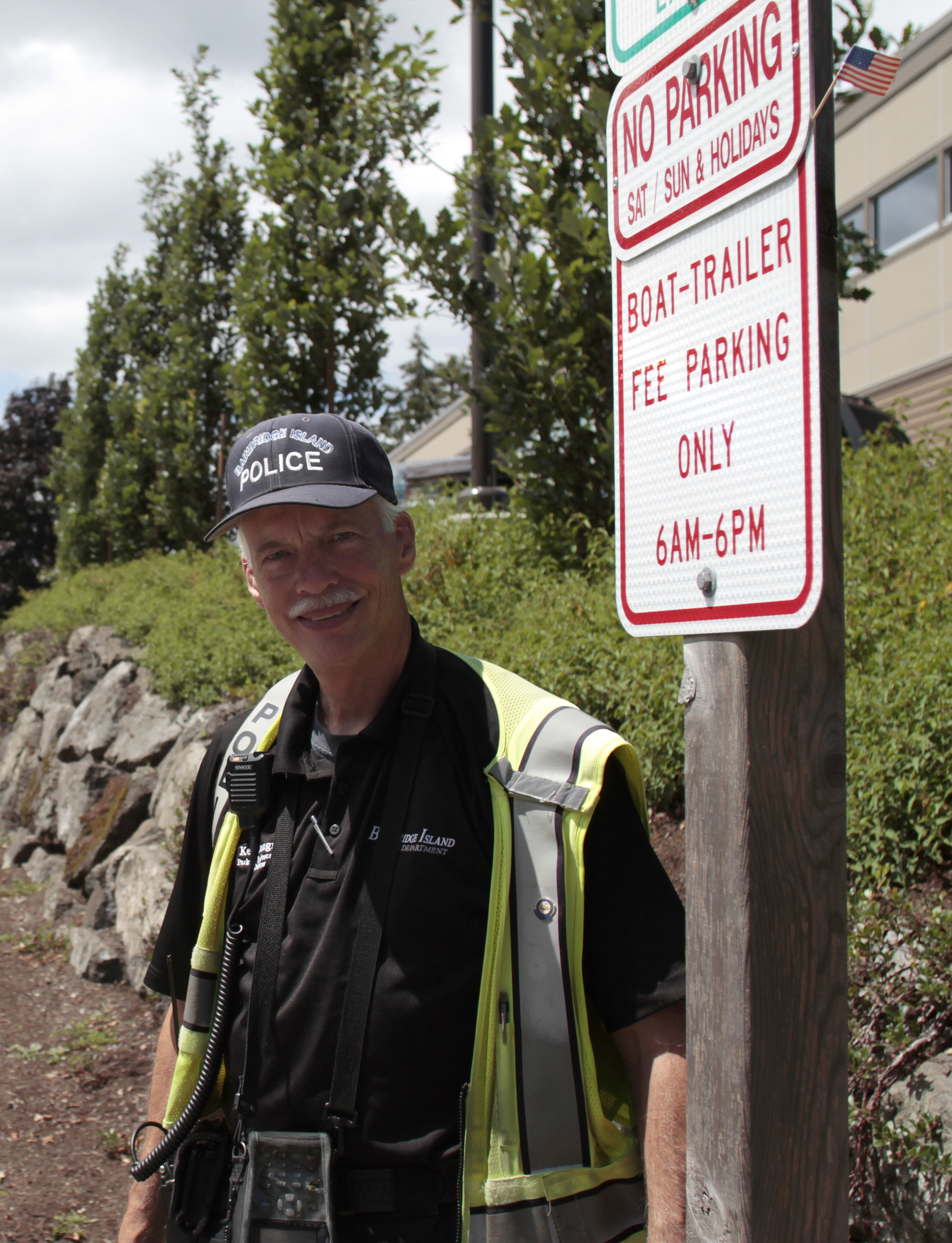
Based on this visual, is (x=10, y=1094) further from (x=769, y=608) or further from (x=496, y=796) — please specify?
(x=769, y=608)

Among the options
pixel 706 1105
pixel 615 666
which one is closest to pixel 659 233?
pixel 706 1105

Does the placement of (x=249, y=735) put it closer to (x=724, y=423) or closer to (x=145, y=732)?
(x=724, y=423)

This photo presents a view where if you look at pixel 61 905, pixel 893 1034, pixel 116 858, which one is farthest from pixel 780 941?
pixel 61 905

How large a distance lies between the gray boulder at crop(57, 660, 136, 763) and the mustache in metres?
8.16

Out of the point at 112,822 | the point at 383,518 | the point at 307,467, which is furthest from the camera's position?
the point at 112,822

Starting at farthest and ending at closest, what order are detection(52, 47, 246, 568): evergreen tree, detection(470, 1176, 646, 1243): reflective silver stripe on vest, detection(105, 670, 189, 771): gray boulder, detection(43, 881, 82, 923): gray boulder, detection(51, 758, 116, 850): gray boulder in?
1. detection(52, 47, 246, 568): evergreen tree
2. detection(51, 758, 116, 850): gray boulder
3. detection(105, 670, 189, 771): gray boulder
4. detection(43, 881, 82, 923): gray boulder
5. detection(470, 1176, 646, 1243): reflective silver stripe on vest

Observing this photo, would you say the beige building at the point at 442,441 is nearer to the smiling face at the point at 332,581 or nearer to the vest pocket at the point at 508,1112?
the smiling face at the point at 332,581

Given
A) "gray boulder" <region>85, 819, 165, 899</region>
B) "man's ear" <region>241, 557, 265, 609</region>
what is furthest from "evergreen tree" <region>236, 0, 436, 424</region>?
"man's ear" <region>241, 557, 265, 609</region>

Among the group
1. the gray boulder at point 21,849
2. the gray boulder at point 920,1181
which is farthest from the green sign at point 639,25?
the gray boulder at point 21,849

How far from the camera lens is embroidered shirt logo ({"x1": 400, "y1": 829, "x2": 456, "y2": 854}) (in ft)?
6.16

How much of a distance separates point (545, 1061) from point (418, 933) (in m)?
0.30

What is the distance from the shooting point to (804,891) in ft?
4.59

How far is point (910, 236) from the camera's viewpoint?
1636 cm

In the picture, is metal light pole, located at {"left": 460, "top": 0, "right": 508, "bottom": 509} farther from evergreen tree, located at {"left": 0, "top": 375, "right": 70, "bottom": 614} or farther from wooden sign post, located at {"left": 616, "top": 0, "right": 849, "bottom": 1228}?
evergreen tree, located at {"left": 0, "top": 375, "right": 70, "bottom": 614}
